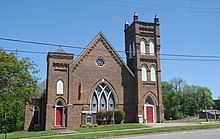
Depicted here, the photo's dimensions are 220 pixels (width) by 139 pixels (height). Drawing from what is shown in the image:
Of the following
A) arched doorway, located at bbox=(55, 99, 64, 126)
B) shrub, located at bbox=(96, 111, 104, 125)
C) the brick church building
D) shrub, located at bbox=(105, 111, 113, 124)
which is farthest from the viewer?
shrub, located at bbox=(105, 111, 113, 124)

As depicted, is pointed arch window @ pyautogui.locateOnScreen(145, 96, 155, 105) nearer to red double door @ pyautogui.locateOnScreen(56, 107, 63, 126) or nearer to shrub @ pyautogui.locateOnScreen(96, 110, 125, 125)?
shrub @ pyautogui.locateOnScreen(96, 110, 125, 125)

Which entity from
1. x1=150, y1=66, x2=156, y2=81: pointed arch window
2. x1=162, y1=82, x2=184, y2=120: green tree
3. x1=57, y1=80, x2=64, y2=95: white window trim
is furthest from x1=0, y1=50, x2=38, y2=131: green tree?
x1=162, y1=82, x2=184, y2=120: green tree

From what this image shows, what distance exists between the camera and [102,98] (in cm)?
3472

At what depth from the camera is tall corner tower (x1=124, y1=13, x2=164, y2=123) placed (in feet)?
116

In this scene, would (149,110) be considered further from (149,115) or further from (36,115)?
(36,115)

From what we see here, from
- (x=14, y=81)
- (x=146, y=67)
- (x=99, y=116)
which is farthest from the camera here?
(x=146, y=67)

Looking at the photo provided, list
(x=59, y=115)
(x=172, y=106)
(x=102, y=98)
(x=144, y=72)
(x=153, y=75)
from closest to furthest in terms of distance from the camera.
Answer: (x=59, y=115) < (x=102, y=98) < (x=144, y=72) < (x=153, y=75) < (x=172, y=106)

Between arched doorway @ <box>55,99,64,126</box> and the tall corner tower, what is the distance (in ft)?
31.6

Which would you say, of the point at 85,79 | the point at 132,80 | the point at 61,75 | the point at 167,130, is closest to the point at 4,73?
the point at 61,75

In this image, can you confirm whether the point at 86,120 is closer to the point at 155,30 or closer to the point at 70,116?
the point at 70,116

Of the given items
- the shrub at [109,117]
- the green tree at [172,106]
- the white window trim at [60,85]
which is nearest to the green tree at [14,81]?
the white window trim at [60,85]

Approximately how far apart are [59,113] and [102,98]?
19.4 ft

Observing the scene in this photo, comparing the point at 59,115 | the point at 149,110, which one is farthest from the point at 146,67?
the point at 59,115

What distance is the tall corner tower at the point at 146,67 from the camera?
116ft
